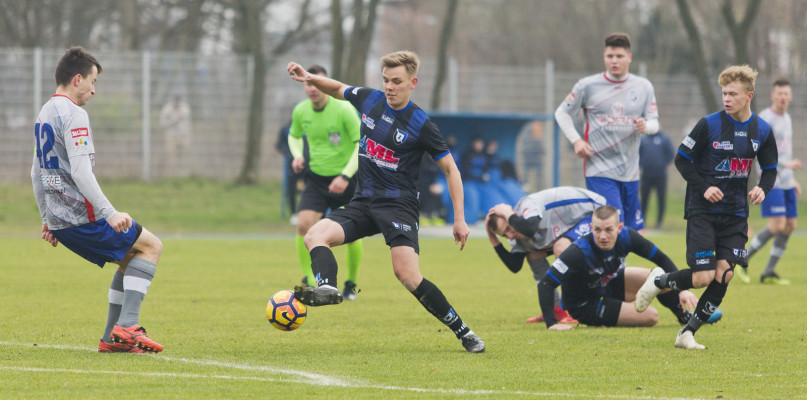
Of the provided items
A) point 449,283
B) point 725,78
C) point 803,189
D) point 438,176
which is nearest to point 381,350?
point 725,78

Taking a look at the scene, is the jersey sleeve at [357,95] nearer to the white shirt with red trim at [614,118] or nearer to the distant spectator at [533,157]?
the white shirt with red trim at [614,118]

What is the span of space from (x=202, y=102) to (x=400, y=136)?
740 inches

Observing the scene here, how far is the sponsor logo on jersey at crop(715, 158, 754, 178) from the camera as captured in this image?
7.49 metres

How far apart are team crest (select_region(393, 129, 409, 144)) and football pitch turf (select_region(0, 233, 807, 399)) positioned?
1.41 metres

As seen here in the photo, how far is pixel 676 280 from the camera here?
7.61 metres

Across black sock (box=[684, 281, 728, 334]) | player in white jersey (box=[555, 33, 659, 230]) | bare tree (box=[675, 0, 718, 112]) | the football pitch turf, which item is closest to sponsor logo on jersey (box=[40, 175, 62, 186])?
the football pitch turf

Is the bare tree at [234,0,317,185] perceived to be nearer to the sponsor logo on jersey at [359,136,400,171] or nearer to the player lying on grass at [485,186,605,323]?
the player lying on grass at [485,186,605,323]

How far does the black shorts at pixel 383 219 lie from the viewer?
696 centimetres

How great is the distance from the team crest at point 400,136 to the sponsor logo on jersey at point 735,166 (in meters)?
2.26

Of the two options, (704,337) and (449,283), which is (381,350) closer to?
(704,337)

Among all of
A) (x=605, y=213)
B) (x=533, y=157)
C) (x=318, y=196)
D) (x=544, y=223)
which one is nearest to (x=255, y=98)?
(x=533, y=157)

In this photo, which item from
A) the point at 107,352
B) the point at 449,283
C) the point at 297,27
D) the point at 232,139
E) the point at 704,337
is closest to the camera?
the point at 107,352

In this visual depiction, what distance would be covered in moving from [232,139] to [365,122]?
19.4 meters

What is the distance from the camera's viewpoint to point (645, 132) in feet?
30.9
